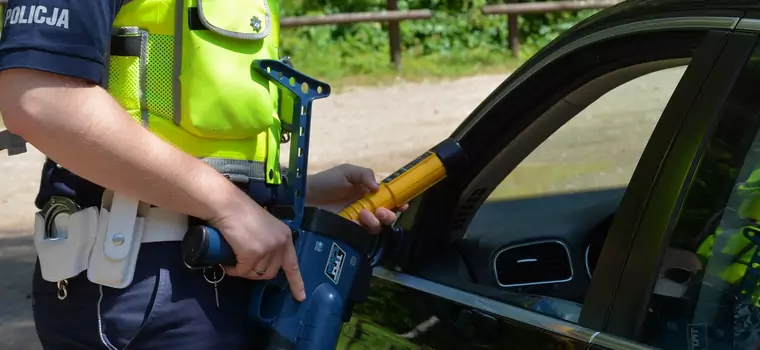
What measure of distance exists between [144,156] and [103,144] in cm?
6

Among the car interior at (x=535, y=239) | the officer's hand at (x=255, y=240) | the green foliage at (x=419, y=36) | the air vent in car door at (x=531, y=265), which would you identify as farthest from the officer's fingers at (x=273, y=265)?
the green foliage at (x=419, y=36)

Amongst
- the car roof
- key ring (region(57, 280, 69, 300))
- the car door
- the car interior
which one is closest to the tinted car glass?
the car door

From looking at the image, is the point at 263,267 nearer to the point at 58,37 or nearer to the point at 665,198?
the point at 58,37

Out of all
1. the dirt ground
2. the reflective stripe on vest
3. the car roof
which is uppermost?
the car roof

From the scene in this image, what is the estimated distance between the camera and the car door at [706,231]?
5.67 ft

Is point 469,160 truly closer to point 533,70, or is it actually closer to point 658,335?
point 533,70

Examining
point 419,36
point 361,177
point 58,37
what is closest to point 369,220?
point 361,177

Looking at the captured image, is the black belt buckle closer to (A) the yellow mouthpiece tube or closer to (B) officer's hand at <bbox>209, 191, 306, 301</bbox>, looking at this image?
(B) officer's hand at <bbox>209, 191, 306, 301</bbox>

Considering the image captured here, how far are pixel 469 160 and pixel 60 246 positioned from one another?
3.32 ft

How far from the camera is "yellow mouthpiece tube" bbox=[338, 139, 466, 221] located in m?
2.06

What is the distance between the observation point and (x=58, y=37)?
5.03ft

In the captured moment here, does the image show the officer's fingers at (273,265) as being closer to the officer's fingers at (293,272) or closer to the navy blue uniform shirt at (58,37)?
the officer's fingers at (293,272)

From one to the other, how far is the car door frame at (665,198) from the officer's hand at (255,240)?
0.55 m

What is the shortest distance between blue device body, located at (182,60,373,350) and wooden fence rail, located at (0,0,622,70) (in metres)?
9.73
